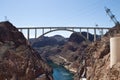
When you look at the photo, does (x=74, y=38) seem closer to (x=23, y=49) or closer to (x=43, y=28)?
(x=43, y=28)

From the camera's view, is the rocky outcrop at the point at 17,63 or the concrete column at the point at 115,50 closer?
the concrete column at the point at 115,50

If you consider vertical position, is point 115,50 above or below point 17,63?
above

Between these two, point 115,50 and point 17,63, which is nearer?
point 115,50

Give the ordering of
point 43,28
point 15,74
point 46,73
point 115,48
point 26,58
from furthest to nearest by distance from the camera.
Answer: point 43,28 < point 46,73 < point 26,58 < point 15,74 < point 115,48

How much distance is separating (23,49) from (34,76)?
8.09 meters

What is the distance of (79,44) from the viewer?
187000 millimetres

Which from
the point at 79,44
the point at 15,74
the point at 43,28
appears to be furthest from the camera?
the point at 79,44

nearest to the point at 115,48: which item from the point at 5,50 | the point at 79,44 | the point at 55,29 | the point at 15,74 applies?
the point at 15,74

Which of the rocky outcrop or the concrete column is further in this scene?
the rocky outcrop

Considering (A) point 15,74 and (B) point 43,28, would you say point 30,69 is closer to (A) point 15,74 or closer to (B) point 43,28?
(A) point 15,74

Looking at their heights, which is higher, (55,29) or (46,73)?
(55,29)

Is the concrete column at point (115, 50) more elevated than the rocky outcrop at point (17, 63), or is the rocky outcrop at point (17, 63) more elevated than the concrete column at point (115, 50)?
the concrete column at point (115, 50)

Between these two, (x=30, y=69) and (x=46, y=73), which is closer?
(x=30, y=69)

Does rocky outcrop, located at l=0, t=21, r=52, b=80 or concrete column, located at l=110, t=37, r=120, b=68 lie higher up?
concrete column, located at l=110, t=37, r=120, b=68
